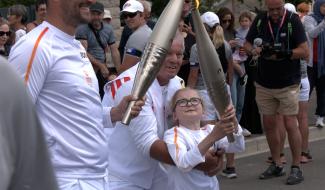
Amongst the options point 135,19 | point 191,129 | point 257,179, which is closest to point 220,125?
point 191,129

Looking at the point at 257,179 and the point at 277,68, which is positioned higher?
the point at 277,68

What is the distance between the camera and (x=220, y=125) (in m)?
4.29

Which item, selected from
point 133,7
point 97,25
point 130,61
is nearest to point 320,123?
point 97,25

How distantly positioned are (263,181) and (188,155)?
174 inches

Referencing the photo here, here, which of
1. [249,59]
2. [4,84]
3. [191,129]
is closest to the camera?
[4,84]

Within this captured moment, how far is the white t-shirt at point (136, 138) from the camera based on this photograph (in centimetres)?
438

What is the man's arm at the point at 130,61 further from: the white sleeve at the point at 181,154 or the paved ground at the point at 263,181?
the paved ground at the point at 263,181

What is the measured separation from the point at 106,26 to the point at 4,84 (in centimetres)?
862

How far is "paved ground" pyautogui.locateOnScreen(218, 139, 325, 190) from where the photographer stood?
328 inches

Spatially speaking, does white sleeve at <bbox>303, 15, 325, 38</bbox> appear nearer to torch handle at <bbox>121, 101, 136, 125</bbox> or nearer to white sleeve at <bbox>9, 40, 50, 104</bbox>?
torch handle at <bbox>121, 101, 136, 125</bbox>

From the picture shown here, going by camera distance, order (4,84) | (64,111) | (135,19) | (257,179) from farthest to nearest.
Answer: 1. (257,179)
2. (135,19)
3. (64,111)
4. (4,84)

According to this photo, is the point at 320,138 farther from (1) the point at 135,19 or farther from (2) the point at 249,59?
(1) the point at 135,19

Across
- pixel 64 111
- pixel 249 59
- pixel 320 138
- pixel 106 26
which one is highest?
pixel 64 111

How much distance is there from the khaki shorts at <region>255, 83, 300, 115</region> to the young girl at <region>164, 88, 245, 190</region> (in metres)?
3.81
